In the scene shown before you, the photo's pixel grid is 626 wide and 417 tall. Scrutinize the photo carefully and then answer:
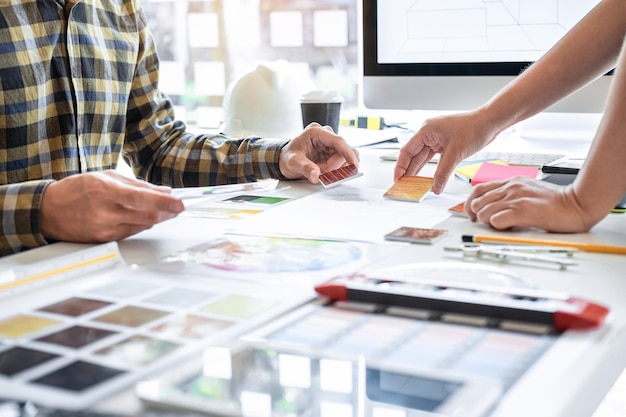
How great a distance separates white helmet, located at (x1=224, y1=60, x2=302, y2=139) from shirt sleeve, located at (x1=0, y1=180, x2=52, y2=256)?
76 centimetres

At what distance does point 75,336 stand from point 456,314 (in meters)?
0.29

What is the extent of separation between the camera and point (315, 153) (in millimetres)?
1293

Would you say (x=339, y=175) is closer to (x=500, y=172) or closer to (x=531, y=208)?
(x=500, y=172)

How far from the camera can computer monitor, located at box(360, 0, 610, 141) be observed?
1.51 meters

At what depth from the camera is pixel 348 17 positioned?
218cm

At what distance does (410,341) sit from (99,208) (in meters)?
0.44

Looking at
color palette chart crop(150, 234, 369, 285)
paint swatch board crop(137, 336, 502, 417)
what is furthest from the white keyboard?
paint swatch board crop(137, 336, 502, 417)

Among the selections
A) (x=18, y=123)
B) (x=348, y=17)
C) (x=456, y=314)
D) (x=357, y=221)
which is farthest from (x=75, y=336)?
(x=348, y=17)

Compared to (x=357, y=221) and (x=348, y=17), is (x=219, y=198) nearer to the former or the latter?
(x=357, y=221)

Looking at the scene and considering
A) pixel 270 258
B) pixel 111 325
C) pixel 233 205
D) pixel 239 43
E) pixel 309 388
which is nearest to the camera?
pixel 309 388

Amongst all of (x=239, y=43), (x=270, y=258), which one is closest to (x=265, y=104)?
(x=239, y=43)

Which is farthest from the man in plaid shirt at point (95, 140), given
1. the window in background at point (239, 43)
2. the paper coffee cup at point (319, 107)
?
A: the window in background at point (239, 43)

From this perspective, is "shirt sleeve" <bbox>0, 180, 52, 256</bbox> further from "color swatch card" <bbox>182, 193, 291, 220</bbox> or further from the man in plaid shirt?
"color swatch card" <bbox>182, 193, 291, 220</bbox>

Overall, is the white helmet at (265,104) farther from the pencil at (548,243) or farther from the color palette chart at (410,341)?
the color palette chart at (410,341)
